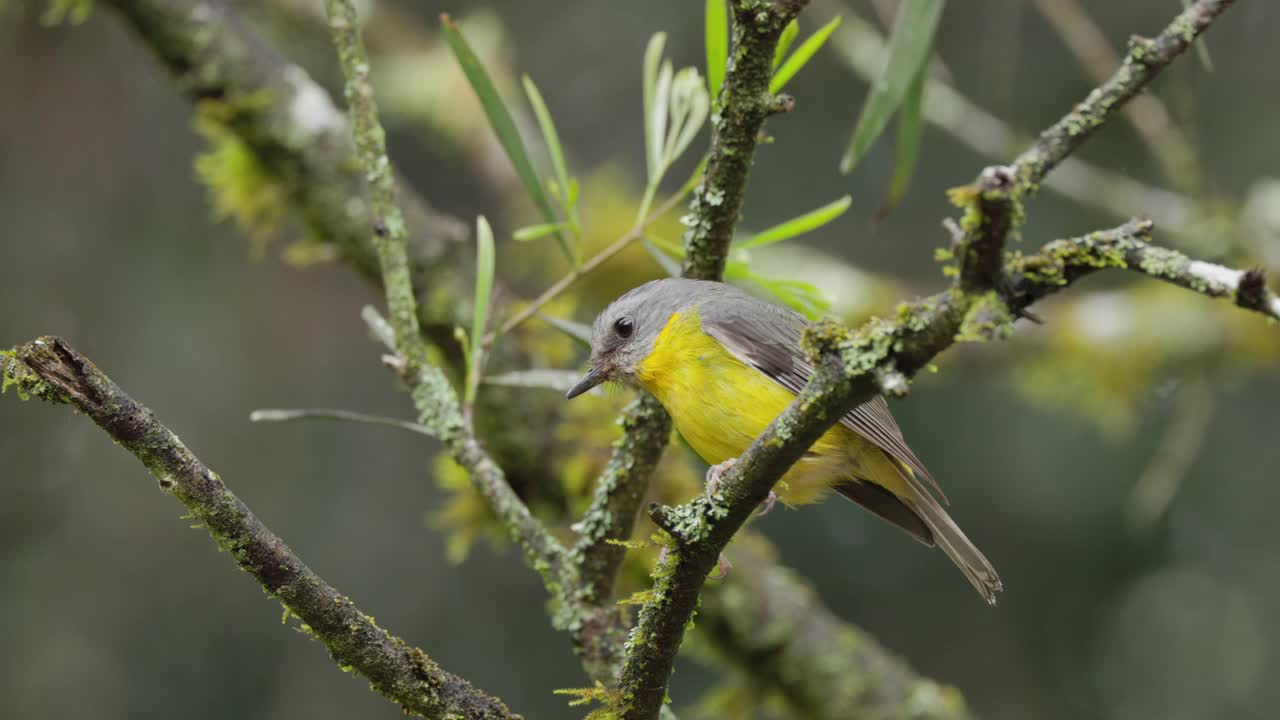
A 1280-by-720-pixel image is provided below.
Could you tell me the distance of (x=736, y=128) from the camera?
7.73 feet

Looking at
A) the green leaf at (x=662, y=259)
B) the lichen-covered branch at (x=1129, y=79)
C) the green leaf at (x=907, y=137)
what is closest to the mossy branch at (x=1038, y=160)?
the lichen-covered branch at (x=1129, y=79)

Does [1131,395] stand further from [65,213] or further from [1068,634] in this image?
[65,213]

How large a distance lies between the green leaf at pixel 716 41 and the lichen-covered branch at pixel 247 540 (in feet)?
4.62

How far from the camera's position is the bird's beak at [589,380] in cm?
317

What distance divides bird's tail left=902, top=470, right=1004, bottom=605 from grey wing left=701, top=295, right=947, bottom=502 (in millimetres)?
165

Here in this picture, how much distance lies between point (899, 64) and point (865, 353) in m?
1.21

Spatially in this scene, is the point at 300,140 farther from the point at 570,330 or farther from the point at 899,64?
the point at 899,64

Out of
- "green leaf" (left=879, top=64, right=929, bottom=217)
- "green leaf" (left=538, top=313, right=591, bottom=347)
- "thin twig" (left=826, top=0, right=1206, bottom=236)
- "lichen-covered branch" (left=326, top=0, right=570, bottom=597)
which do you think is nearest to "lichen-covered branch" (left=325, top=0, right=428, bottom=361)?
"lichen-covered branch" (left=326, top=0, right=570, bottom=597)

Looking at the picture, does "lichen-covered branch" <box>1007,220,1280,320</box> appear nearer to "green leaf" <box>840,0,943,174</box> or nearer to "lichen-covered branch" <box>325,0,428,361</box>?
"green leaf" <box>840,0,943,174</box>

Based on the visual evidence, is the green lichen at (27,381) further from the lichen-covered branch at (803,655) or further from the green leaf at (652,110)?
the lichen-covered branch at (803,655)

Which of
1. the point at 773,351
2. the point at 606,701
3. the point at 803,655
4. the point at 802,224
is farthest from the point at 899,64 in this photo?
the point at 803,655

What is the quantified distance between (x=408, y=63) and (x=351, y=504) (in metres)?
3.04

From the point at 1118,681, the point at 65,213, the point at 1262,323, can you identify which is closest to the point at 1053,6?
the point at 1262,323

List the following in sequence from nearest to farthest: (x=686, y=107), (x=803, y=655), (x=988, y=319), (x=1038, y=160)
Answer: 1. (x=988, y=319)
2. (x=1038, y=160)
3. (x=686, y=107)
4. (x=803, y=655)
